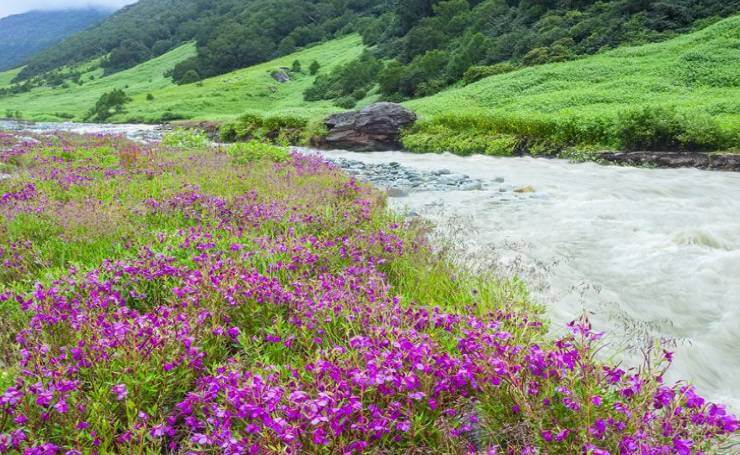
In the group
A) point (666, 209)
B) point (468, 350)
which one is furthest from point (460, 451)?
point (666, 209)

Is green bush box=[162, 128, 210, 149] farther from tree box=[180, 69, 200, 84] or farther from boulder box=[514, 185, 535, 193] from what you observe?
tree box=[180, 69, 200, 84]

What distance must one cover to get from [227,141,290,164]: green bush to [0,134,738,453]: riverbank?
6.85 meters

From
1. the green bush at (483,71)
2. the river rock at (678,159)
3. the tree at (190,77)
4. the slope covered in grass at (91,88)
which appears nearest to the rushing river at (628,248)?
the river rock at (678,159)

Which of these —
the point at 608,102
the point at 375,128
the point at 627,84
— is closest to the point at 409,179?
the point at 375,128

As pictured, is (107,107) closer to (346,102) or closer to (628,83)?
(346,102)

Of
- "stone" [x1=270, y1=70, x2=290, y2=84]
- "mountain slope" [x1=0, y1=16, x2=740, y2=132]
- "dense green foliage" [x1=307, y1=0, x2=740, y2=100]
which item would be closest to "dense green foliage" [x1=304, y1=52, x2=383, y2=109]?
"dense green foliage" [x1=307, y1=0, x2=740, y2=100]

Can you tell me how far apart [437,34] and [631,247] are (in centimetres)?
4914

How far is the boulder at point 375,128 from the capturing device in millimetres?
26062

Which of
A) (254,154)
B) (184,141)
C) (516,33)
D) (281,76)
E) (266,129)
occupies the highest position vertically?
(281,76)

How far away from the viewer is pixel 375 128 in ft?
86.0

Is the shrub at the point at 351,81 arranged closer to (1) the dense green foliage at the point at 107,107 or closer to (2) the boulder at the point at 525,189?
(1) the dense green foliage at the point at 107,107

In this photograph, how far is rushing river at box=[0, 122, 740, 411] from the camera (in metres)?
5.18

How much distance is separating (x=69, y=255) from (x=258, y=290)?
3.13 m

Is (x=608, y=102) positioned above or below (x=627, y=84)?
below
